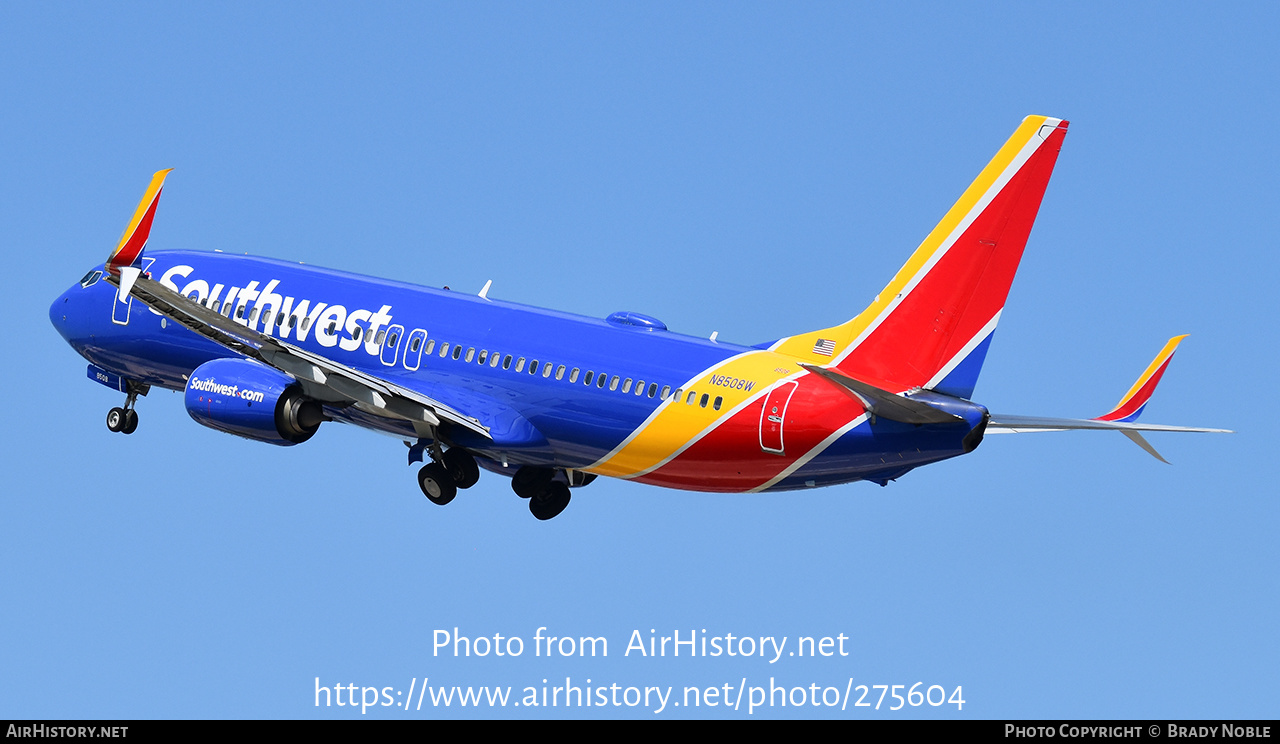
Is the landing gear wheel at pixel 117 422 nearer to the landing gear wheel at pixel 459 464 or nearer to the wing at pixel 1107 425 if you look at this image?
the landing gear wheel at pixel 459 464

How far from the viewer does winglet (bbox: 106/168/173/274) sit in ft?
130

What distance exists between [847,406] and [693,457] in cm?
395

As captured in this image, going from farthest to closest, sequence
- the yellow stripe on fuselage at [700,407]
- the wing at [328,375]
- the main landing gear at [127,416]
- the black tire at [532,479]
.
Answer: the main landing gear at [127,416] → the black tire at [532,479] → the wing at [328,375] → the yellow stripe on fuselage at [700,407]

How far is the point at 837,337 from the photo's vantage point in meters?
39.4

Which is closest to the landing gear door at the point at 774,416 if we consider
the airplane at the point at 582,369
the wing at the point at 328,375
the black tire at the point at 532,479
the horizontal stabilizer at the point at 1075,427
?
the airplane at the point at 582,369

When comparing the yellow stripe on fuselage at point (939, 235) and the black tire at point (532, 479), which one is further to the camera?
the black tire at point (532, 479)

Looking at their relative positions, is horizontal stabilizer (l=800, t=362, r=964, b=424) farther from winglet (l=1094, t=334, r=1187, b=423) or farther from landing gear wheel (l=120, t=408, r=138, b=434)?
landing gear wheel (l=120, t=408, r=138, b=434)

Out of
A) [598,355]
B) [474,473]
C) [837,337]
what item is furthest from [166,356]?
[837,337]

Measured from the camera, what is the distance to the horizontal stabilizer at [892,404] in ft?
119

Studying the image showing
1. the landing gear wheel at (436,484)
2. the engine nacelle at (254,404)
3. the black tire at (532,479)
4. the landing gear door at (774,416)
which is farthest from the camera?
the black tire at (532,479)

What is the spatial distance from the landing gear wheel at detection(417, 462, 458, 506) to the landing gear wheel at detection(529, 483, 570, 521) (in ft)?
9.88

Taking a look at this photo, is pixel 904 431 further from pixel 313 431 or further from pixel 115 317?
pixel 115 317

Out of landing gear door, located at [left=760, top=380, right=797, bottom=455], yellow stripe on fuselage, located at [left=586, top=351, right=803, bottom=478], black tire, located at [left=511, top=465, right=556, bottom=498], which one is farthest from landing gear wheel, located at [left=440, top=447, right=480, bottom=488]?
landing gear door, located at [left=760, top=380, right=797, bottom=455]

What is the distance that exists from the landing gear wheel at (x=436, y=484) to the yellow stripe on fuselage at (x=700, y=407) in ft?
17.4
